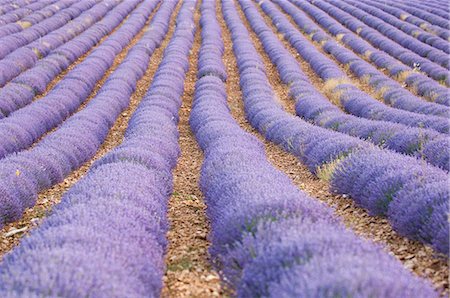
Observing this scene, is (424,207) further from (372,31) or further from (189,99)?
(372,31)

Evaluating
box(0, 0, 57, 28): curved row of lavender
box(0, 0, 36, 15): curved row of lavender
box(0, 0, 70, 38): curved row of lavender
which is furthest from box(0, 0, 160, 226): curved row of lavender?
box(0, 0, 36, 15): curved row of lavender

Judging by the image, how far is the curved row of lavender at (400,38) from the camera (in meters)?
18.7

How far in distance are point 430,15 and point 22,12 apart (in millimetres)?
18876

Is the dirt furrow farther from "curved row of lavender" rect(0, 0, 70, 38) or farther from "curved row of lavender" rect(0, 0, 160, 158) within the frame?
"curved row of lavender" rect(0, 0, 70, 38)

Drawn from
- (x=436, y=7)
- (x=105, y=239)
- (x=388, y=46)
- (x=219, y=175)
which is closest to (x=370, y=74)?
(x=388, y=46)

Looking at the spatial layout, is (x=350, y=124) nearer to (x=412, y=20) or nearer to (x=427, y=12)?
(x=412, y=20)

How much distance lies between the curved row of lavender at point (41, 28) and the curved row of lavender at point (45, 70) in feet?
4.56

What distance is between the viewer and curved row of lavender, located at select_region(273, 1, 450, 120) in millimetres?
12017

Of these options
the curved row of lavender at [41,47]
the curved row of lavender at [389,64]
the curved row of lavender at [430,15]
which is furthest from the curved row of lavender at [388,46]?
the curved row of lavender at [41,47]

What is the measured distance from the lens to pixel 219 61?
1759cm

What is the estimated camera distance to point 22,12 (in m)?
23.7

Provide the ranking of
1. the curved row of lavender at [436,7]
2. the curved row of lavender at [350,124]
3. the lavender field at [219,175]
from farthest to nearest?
1. the curved row of lavender at [436,7]
2. the curved row of lavender at [350,124]
3. the lavender field at [219,175]

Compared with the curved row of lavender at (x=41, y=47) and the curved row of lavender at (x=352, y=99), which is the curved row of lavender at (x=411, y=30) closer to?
the curved row of lavender at (x=352, y=99)

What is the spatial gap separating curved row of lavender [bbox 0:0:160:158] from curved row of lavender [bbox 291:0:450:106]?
28.9ft
